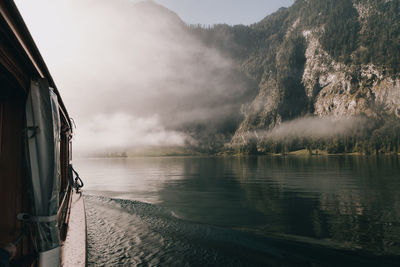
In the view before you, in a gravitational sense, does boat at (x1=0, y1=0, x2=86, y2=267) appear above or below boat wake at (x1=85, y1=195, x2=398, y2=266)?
above

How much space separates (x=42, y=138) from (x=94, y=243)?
8.80m

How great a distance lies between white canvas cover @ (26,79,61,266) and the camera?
15.4ft

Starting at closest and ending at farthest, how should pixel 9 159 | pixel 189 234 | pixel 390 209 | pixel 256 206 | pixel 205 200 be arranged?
pixel 9 159
pixel 189 234
pixel 390 209
pixel 256 206
pixel 205 200

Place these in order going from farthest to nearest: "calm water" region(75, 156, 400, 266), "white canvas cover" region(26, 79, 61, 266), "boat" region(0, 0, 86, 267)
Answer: "calm water" region(75, 156, 400, 266), "white canvas cover" region(26, 79, 61, 266), "boat" region(0, 0, 86, 267)

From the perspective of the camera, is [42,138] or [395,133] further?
[395,133]

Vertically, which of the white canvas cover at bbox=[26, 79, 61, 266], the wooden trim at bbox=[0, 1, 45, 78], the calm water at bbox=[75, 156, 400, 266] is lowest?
the calm water at bbox=[75, 156, 400, 266]

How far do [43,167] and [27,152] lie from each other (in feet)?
1.46

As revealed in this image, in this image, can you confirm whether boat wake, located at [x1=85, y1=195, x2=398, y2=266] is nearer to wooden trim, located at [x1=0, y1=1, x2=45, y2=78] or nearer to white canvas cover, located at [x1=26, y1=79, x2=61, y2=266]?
white canvas cover, located at [x1=26, y1=79, x2=61, y2=266]

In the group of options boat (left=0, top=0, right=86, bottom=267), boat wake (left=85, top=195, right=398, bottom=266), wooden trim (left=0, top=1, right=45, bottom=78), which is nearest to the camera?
wooden trim (left=0, top=1, right=45, bottom=78)

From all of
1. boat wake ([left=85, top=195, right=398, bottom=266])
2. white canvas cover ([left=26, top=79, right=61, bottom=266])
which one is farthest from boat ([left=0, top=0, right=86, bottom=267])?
boat wake ([left=85, top=195, right=398, bottom=266])

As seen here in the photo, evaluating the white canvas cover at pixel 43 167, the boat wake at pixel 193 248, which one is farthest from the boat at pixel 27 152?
the boat wake at pixel 193 248

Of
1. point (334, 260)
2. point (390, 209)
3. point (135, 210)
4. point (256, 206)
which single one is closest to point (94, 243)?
point (135, 210)

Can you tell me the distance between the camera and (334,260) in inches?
367

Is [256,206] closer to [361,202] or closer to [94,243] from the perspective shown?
[361,202]
